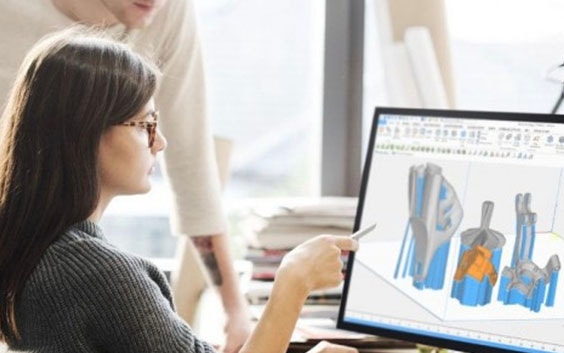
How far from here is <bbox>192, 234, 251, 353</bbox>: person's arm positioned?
60.1 inches

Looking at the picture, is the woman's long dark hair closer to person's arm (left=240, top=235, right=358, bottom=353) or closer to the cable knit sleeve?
the cable knit sleeve

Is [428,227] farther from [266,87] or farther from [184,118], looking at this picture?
[266,87]

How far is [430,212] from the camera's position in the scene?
1.30 metres

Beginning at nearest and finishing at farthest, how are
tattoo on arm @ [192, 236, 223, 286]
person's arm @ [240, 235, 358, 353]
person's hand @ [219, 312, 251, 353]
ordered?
person's arm @ [240, 235, 358, 353] < person's hand @ [219, 312, 251, 353] < tattoo on arm @ [192, 236, 223, 286]

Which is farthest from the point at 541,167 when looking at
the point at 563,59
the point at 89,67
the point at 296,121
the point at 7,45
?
the point at 296,121

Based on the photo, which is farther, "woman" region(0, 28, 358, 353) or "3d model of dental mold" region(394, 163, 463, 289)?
"3d model of dental mold" region(394, 163, 463, 289)

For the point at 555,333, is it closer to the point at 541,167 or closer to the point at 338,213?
the point at 541,167

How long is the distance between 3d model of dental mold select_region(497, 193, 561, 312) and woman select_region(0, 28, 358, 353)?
0.30 meters

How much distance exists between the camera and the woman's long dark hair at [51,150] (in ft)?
3.57

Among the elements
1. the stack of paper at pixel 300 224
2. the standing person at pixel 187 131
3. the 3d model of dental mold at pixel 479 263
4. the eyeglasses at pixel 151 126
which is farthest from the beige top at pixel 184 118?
the 3d model of dental mold at pixel 479 263

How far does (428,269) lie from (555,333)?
208 millimetres

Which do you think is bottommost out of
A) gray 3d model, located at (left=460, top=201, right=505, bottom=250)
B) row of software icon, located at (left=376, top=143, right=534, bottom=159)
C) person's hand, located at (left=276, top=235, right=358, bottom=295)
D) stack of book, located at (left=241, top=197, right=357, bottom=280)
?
stack of book, located at (left=241, top=197, right=357, bottom=280)

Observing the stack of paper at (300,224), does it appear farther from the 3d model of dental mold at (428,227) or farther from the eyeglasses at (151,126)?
the eyeglasses at (151,126)

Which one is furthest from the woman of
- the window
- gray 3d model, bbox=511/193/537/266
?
the window
